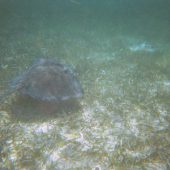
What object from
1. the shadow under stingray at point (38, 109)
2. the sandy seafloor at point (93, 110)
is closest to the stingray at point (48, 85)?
the shadow under stingray at point (38, 109)

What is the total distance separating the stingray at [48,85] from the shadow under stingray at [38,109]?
0.50 m

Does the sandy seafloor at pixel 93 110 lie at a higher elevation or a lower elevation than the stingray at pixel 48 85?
lower

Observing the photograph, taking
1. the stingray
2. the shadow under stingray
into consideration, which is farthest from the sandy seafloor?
the stingray

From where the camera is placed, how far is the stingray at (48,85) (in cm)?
686

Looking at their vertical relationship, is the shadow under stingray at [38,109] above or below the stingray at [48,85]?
below

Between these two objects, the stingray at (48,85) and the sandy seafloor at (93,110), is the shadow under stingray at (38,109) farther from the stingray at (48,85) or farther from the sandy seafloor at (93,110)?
the stingray at (48,85)

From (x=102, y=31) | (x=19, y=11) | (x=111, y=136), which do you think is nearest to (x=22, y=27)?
(x=19, y=11)

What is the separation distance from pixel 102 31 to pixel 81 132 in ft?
50.5

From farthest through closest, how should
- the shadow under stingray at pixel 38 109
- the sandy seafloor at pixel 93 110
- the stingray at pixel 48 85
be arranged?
the shadow under stingray at pixel 38 109 < the stingray at pixel 48 85 < the sandy seafloor at pixel 93 110

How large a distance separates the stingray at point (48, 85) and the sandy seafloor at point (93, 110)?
2.20 feet

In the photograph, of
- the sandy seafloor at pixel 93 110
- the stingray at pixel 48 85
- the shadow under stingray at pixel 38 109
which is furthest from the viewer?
the shadow under stingray at pixel 38 109

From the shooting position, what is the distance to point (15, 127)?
6.61 meters

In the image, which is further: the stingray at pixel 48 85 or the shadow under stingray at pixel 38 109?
the shadow under stingray at pixel 38 109

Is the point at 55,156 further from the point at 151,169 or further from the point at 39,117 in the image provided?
the point at 151,169
